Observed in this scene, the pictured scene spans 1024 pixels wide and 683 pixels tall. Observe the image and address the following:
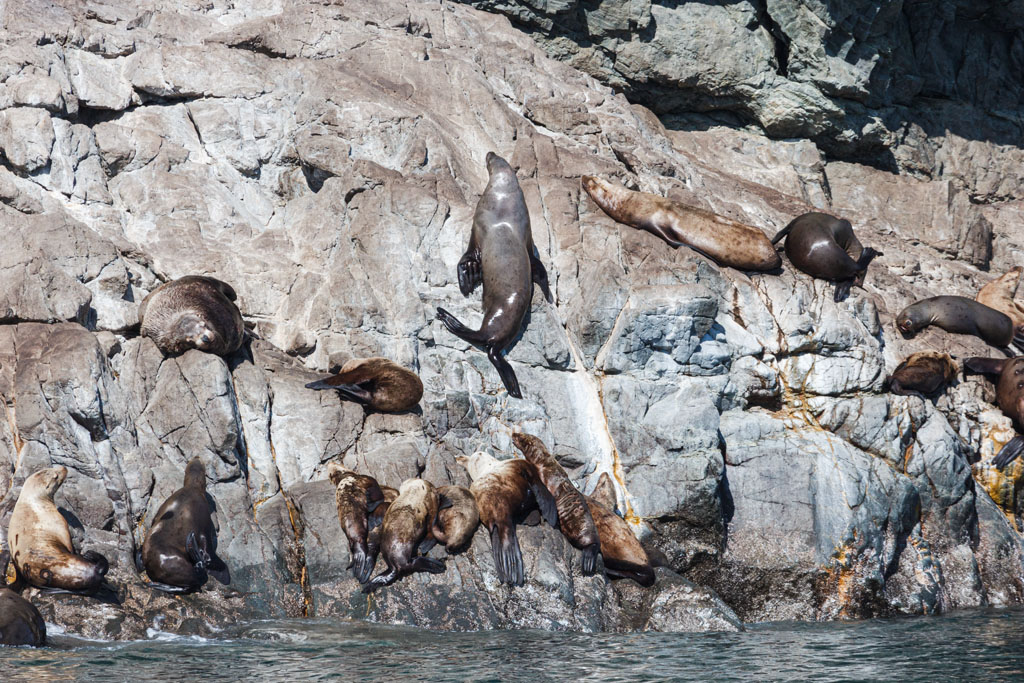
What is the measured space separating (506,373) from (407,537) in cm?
241

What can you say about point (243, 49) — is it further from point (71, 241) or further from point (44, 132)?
point (71, 241)

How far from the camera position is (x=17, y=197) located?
11.6m

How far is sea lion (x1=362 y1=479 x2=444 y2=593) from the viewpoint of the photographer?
367 inches

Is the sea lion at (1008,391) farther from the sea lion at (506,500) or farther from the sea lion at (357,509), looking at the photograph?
the sea lion at (357,509)

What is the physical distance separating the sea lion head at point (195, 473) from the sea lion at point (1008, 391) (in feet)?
27.2

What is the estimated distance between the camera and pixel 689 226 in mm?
12875

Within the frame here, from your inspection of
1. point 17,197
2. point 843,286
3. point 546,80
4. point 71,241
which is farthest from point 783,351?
point 17,197

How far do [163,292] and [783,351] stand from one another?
252 inches

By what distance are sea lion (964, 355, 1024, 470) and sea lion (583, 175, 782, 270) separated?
104 inches

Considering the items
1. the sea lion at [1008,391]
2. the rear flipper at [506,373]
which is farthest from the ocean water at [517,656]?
the sea lion at [1008,391]

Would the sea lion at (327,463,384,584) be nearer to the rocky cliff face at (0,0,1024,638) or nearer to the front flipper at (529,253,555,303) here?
the rocky cliff face at (0,0,1024,638)

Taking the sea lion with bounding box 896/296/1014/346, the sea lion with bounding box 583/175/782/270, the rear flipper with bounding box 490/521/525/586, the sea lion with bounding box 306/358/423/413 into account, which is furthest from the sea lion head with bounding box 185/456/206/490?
the sea lion with bounding box 896/296/1014/346

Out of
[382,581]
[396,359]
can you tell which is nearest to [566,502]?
[382,581]

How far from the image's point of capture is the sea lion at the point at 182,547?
29.4 feet
